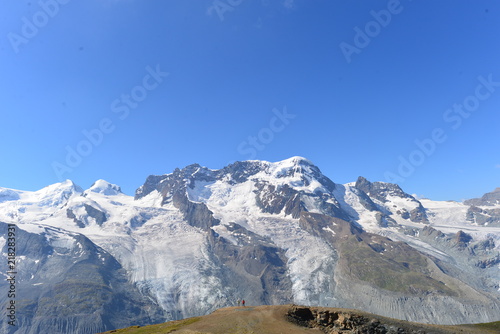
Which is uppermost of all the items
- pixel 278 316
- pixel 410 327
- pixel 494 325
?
pixel 278 316

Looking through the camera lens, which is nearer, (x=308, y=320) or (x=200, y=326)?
(x=200, y=326)

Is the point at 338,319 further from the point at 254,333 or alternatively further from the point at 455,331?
the point at 455,331

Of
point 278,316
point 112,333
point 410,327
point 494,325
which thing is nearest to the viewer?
point 410,327

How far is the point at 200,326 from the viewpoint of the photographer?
2287 inches

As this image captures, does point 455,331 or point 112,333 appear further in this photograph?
point 112,333

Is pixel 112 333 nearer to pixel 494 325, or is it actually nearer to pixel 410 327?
pixel 410 327

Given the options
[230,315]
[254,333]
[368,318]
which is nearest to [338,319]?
[368,318]

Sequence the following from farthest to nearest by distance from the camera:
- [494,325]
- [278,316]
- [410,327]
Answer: [494,325]
[278,316]
[410,327]

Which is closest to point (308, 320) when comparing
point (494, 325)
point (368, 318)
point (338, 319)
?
point (338, 319)

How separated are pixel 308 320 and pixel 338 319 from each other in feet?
19.2

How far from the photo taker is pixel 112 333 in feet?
236

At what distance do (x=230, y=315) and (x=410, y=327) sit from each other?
108ft

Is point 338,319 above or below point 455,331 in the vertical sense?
above

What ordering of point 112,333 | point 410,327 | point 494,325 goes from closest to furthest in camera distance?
point 410,327
point 112,333
point 494,325
